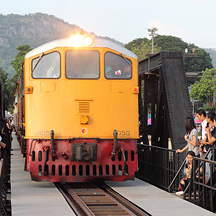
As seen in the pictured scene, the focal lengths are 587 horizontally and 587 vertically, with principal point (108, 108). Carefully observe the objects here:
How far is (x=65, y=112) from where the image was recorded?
531 inches

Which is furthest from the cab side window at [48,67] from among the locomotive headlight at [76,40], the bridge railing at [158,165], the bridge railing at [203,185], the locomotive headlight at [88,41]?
the bridge railing at [203,185]

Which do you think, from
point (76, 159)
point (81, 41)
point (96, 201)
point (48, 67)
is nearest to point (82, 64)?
point (81, 41)

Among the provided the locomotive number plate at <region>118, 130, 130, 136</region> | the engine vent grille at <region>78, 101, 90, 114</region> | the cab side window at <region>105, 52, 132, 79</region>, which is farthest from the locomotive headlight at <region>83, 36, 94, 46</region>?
the locomotive number plate at <region>118, 130, 130, 136</region>

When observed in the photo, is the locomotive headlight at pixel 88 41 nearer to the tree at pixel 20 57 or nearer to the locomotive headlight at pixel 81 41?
the locomotive headlight at pixel 81 41

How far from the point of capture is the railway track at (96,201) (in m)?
10.5

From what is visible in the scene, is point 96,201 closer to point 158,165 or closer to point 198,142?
point 198,142

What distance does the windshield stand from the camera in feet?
44.7

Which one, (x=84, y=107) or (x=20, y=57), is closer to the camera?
(x=84, y=107)

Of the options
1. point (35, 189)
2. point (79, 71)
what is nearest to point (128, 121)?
point (79, 71)

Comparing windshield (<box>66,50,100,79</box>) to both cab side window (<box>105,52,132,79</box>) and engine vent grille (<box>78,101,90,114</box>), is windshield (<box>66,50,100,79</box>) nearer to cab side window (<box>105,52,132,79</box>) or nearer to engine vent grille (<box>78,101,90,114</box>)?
cab side window (<box>105,52,132,79</box>)

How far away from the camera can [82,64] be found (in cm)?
1372

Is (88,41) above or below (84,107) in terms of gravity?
above

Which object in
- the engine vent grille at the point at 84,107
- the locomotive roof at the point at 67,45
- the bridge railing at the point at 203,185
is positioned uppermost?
the locomotive roof at the point at 67,45

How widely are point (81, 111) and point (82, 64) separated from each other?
1.11 meters
